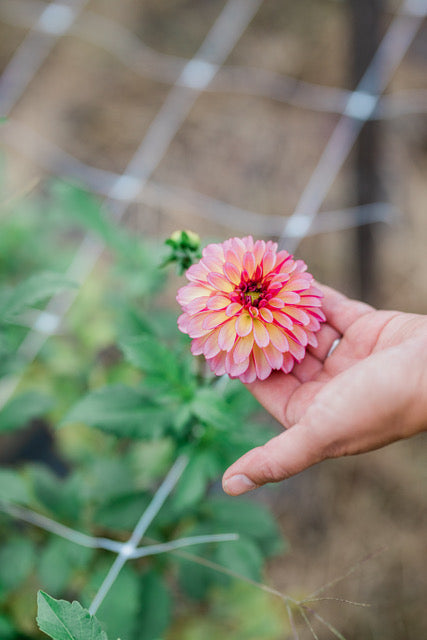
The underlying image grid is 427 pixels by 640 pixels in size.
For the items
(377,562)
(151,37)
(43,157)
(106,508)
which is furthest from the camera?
(151,37)

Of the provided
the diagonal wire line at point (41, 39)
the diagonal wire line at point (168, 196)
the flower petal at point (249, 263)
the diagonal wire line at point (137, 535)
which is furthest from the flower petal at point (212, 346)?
the diagonal wire line at point (41, 39)

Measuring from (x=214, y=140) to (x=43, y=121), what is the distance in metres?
0.84

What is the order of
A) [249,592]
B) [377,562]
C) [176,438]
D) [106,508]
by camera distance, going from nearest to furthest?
[176,438] → [106,508] → [249,592] → [377,562]

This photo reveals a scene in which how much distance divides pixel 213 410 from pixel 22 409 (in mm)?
510

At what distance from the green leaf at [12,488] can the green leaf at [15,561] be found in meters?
0.12

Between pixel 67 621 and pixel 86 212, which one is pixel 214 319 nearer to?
pixel 67 621

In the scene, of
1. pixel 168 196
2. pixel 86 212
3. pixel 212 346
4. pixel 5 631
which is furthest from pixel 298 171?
pixel 5 631

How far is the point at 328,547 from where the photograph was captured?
1749mm

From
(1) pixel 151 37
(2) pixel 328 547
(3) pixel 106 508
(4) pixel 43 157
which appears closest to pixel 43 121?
(4) pixel 43 157

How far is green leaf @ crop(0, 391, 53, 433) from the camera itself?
46.6 inches

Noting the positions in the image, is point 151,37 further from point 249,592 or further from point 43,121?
point 249,592

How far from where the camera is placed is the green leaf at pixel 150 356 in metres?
0.96

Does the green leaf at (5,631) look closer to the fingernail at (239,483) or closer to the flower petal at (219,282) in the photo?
the fingernail at (239,483)

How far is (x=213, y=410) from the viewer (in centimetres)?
91
